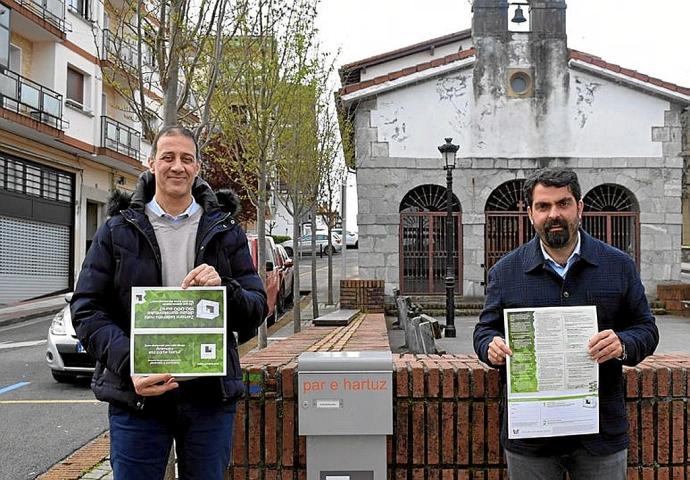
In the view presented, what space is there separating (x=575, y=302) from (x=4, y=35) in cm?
1977

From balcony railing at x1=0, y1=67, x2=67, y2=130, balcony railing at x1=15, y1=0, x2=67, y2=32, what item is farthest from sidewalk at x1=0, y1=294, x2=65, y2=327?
balcony railing at x1=15, y1=0, x2=67, y2=32

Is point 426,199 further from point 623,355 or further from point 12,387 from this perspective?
point 623,355

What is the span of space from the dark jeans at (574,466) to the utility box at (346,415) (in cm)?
62

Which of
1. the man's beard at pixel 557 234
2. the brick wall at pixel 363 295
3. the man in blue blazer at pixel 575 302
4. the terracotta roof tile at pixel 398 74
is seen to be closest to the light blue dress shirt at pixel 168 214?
the man in blue blazer at pixel 575 302

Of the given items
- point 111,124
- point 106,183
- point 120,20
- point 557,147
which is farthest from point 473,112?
point 106,183

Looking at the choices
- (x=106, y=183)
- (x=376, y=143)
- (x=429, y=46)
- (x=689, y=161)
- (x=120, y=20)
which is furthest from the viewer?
(x=689, y=161)

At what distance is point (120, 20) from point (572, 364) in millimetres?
4632

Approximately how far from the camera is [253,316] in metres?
2.66

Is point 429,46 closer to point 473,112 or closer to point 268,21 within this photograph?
point 473,112

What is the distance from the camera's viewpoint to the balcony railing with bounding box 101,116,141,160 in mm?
24422

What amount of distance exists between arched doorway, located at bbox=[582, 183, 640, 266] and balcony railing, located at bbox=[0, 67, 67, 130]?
15502mm

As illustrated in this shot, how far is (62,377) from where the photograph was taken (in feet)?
29.2

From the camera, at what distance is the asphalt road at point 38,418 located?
18.4 feet

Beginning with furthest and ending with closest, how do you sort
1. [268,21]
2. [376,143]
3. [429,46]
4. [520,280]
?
[429,46] < [376,143] < [268,21] < [520,280]
